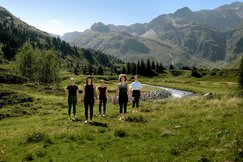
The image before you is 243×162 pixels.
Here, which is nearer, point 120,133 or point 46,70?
point 120,133

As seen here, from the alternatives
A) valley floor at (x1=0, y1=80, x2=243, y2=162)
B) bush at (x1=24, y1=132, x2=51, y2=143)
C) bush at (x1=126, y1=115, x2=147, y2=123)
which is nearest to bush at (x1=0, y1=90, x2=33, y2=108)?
valley floor at (x1=0, y1=80, x2=243, y2=162)

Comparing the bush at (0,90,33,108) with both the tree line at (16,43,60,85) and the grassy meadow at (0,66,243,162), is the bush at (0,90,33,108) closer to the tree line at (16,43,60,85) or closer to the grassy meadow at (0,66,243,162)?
the grassy meadow at (0,66,243,162)

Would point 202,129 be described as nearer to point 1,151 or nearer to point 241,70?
point 1,151

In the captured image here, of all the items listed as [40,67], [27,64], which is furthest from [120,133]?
[27,64]

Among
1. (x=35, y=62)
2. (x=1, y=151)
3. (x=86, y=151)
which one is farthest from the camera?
(x=35, y=62)

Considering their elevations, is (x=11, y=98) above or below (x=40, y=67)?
below

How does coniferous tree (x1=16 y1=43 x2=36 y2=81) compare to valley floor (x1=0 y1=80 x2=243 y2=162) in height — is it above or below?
above

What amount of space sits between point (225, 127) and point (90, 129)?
364 inches

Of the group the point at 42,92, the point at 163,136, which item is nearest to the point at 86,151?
the point at 163,136

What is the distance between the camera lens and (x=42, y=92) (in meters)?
Answer: 56.6

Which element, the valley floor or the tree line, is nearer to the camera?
the valley floor

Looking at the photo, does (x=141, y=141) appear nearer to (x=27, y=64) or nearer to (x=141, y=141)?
(x=141, y=141)

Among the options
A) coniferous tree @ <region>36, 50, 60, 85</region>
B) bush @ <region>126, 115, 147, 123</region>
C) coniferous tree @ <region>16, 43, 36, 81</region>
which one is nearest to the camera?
bush @ <region>126, 115, 147, 123</region>

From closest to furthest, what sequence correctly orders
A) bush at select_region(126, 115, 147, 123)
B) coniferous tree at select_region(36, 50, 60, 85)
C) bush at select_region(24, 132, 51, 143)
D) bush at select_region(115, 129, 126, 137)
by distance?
bush at select_region(115, 129, 126, 137), bush at select_region(24, 132, 51, 143), bush at select_region(126, 115, 147, 123), coniferous tree at select_region(36, 50, 60, 85)
